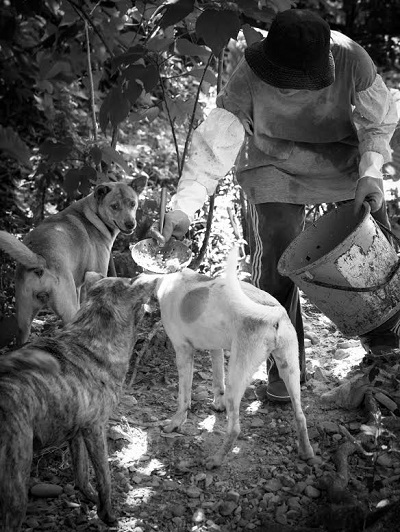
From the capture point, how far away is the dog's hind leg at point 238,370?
3.35 meters

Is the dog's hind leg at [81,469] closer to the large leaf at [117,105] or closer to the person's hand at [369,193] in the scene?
the person's hand at [369,193]

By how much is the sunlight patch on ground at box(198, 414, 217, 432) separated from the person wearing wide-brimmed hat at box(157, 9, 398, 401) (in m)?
0.38

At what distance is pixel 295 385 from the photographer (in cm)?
351

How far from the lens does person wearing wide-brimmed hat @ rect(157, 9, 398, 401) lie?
361 cm

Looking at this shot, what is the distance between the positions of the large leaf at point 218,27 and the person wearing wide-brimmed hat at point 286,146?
0.16 m

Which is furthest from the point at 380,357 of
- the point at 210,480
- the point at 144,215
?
the point at 144,215

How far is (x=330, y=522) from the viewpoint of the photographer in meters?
2.86

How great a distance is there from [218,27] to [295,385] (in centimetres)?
186

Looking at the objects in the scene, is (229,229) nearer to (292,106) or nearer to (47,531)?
(292,106)

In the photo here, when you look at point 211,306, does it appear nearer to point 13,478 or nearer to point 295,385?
point 295,385

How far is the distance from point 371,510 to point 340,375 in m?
1.55

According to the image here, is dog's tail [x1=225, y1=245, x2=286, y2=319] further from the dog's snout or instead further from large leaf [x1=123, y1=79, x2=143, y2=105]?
the dog's snout

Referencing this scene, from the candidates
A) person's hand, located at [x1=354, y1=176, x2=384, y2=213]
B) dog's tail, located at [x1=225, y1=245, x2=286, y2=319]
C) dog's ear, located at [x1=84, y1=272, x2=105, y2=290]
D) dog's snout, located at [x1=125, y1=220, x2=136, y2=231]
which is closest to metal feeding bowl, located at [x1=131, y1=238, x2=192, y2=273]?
dog's ear, located at [x1=84, y1=272, x2=105, y2=290]

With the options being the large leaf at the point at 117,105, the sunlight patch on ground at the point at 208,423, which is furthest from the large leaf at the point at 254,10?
the sunlight patch on ground at the point at 208,423
